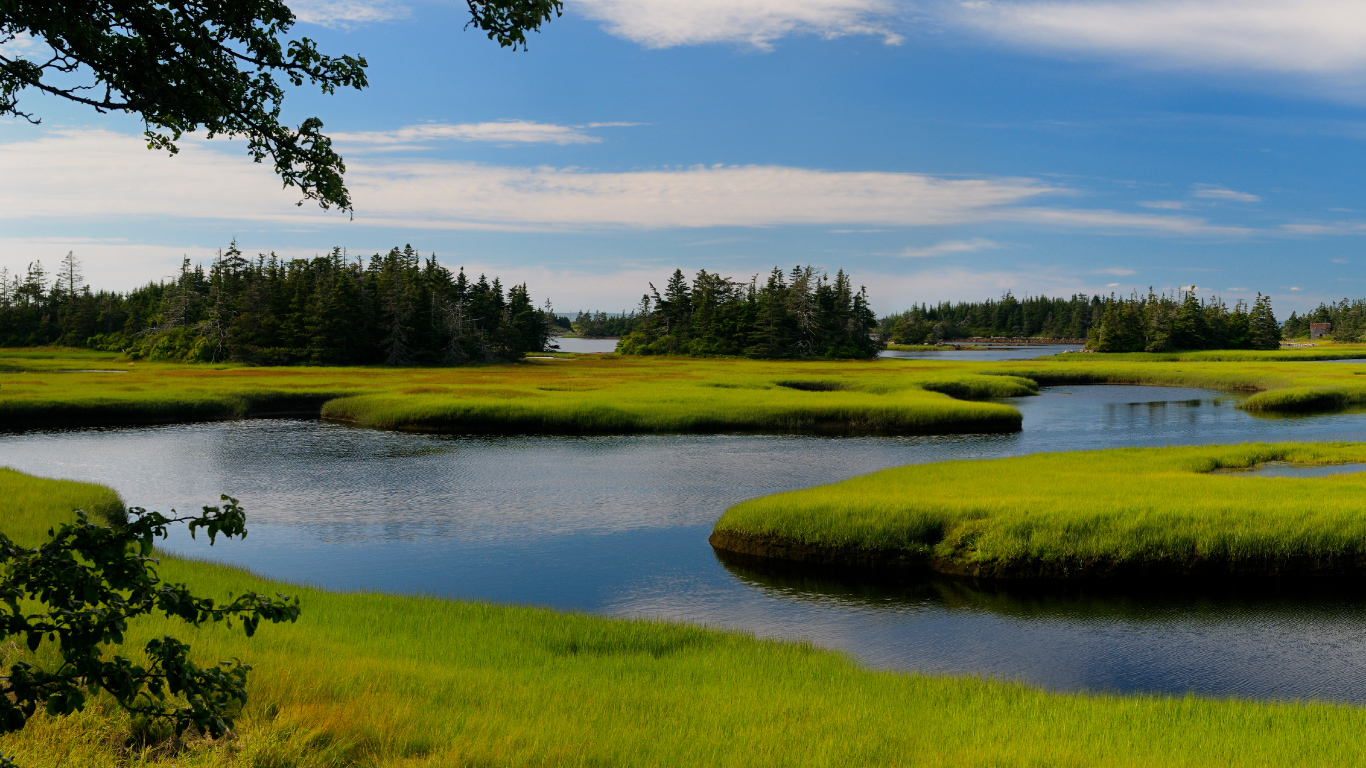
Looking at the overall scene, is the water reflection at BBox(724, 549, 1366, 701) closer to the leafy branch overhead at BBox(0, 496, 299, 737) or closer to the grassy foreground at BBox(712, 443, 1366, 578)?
the grassy foreground at BBox(712, 443, 1366, 578)

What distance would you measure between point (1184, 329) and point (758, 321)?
249 feet

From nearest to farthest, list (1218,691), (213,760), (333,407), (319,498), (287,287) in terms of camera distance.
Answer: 1. (213,760)
2. (1218,691)
3. (319,498)
4. (333,407)
5. (287,287)

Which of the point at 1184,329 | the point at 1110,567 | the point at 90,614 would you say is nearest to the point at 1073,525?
the point at 1110,567

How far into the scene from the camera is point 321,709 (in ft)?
30.0

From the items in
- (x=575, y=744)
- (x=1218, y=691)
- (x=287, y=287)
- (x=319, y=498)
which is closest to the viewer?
(x=575, y=744)

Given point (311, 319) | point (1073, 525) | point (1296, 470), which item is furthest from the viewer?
point (311, 319)

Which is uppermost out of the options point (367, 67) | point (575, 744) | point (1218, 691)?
point (367, 67)

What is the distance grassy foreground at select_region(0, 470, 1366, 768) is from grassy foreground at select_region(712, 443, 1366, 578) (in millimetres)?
8159

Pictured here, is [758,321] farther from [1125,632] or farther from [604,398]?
[1125,632]

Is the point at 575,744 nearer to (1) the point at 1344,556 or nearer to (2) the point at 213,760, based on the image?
(2) the point at 213,760

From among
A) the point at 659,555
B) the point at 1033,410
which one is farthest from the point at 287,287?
the point at 659,555

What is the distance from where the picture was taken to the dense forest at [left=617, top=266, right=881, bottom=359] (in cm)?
13638

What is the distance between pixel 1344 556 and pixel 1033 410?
44.3m

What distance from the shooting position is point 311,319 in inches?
4230
